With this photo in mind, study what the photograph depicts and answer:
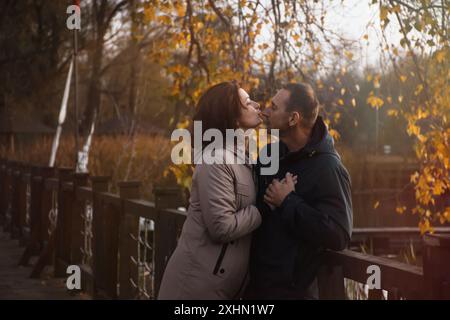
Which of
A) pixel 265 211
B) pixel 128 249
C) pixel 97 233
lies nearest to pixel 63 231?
pixel 97 233

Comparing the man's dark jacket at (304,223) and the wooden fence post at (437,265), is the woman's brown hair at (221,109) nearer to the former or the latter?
the man's dark jacket at (304,223)

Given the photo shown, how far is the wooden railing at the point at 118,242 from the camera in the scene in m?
3.06

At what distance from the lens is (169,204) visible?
5.84 m

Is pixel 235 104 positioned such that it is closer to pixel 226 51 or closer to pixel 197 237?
pixel 197 237

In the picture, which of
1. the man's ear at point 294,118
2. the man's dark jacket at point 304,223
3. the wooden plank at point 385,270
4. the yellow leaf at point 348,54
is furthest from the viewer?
the yellow leaf at point 348,54

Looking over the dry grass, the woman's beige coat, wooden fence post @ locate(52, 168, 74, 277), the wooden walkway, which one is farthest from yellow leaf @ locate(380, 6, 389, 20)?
the dry grass

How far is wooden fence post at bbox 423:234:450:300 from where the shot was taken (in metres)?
2.82

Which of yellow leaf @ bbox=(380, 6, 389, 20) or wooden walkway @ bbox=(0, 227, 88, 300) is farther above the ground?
yellow leaf @ bbox=(380, 6, 389, 20)

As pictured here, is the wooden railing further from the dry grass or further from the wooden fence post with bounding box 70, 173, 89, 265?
the dry grass

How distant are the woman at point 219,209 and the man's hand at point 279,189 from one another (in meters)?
0.15

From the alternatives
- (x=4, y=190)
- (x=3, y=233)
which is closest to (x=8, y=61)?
(x=4, y=190)

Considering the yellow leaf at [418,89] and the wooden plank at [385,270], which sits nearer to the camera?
the wooden plank at [385,270]

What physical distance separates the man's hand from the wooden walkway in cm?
488

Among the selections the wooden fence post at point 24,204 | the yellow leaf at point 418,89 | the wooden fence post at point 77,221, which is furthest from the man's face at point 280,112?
the wooden fence post at point 24,204
